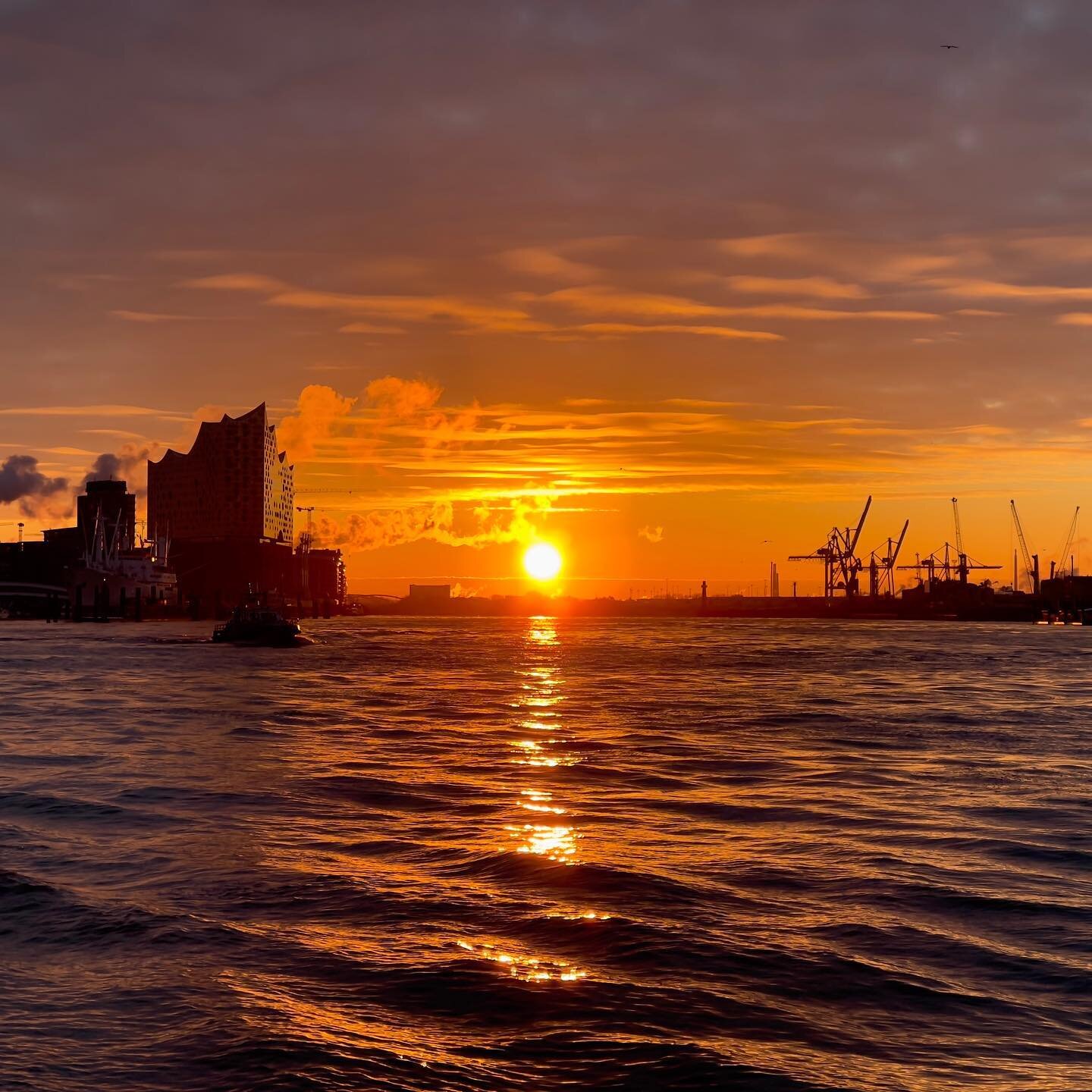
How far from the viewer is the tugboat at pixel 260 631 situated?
527 ft

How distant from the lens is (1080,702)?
76125mm

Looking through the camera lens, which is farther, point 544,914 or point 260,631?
point 260,631

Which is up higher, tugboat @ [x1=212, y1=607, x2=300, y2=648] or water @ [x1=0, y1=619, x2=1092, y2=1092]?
water @ [x1=0, y1=619, x2=1092, y2=1092]

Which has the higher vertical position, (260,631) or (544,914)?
(544,914)

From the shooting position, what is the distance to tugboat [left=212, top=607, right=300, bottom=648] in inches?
6324

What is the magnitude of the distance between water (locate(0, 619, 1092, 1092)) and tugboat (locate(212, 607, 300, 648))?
109316mm

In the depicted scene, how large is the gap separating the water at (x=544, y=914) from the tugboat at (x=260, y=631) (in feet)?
359

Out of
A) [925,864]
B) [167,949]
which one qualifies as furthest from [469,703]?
[167,949]

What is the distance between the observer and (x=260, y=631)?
536 ft

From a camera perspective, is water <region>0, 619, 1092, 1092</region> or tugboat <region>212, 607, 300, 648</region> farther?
tugboat <region>212, 607, 300, 648</region>

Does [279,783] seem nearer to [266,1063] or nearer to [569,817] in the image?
[569,817]

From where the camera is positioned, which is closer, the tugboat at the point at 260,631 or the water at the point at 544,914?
the water at the point at 544,914

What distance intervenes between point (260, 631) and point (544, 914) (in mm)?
147628

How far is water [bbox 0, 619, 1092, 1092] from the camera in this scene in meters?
14.7
